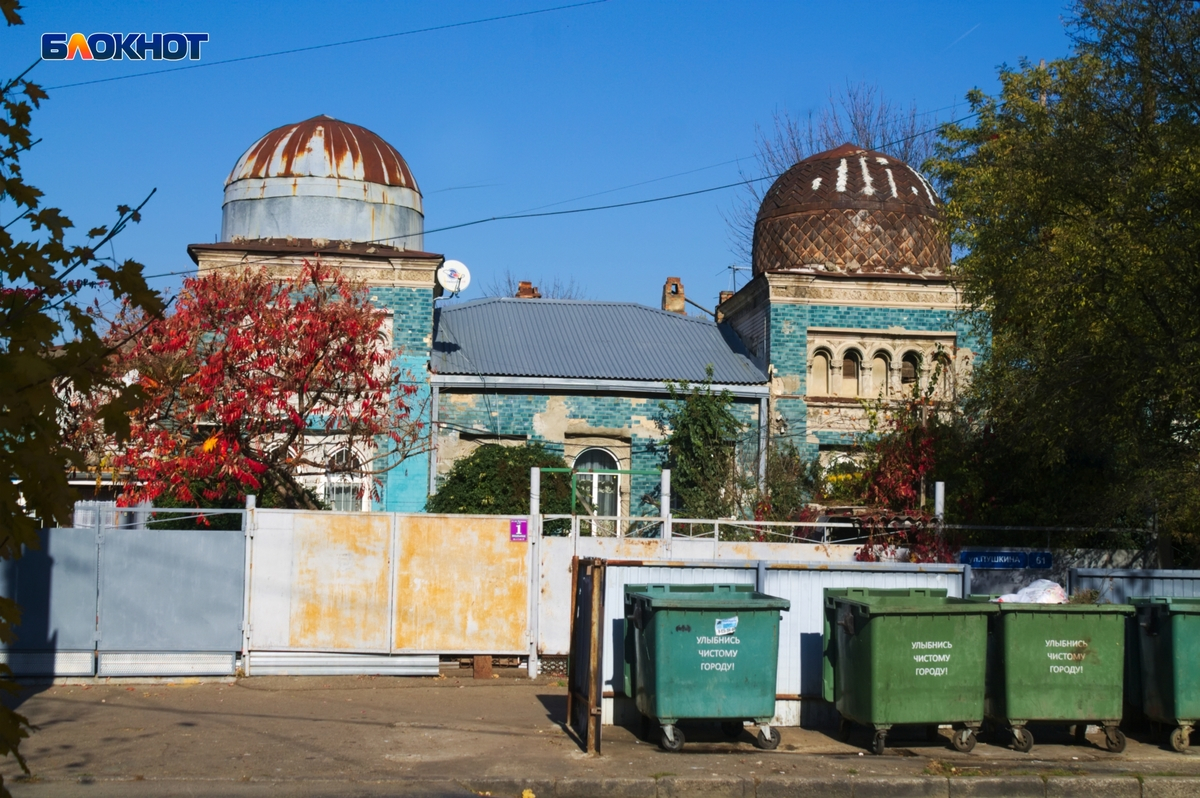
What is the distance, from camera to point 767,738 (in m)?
10.2

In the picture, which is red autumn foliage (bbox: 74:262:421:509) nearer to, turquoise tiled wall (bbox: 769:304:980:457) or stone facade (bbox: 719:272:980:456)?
turquoise tiled wall (bbox: 769:304:980:457)

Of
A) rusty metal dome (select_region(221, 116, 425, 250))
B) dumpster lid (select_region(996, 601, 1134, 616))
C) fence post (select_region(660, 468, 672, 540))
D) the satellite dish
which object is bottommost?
dumpster lid (select_region(996, 601, 1134, 616))

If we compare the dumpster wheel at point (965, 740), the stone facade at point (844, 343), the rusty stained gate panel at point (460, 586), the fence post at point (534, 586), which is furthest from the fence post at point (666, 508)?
the stone facade at point (844, 343)

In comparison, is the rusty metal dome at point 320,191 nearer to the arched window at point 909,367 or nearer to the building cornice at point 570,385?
the building cornice at point 570,385

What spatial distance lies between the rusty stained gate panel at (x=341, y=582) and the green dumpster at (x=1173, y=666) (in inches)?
333

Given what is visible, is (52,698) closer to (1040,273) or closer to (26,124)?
(26,124)

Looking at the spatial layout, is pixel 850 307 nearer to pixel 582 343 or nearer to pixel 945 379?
pixel 945 379

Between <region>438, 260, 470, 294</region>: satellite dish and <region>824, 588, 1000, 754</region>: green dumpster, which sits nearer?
<region>824, 588, 1000, 754</region>: green dumpster

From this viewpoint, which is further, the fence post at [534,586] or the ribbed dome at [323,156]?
the ribbed dome at [323,156]

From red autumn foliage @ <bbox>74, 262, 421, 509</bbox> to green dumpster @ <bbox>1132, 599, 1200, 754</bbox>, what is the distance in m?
10.7

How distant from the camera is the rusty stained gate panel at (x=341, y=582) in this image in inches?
535

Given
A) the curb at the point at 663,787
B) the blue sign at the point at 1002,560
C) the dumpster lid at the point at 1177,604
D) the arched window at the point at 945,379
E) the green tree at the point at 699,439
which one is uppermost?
the arched window at the point at 945,379

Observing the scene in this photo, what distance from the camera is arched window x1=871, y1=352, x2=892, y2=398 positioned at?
77.5ft

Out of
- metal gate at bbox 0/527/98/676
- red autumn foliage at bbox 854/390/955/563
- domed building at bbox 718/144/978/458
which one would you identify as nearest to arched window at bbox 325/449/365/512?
metal gate at bbox 0/527/98/676
